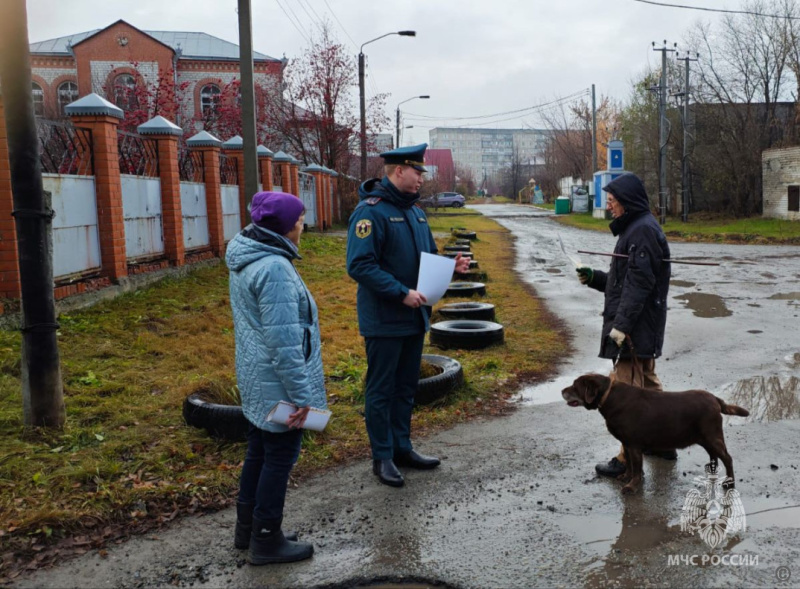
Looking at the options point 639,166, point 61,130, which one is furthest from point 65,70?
point 61,130

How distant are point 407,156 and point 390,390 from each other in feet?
4.78

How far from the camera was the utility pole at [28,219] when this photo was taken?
4750mm

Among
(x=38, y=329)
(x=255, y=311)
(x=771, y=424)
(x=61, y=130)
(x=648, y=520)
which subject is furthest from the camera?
(x=61, y=130)

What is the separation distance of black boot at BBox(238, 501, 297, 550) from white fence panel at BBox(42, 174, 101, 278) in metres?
6.15

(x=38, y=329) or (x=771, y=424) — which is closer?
(x=38, y=329)

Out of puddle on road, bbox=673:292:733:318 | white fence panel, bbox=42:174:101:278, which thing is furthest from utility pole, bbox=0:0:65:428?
puddle on road, bbox=673:292:733:318

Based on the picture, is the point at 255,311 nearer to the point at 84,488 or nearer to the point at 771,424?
the point at 84,488

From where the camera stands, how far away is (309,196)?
2666cm

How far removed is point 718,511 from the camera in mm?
3834

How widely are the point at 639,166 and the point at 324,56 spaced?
67.8 ft

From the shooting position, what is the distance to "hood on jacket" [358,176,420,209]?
174 inches

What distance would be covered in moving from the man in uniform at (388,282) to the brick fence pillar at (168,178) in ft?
27.5

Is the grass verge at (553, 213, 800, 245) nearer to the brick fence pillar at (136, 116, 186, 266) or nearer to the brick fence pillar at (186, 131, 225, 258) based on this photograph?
the brick fence pillar at (186, 131, 225, 258)

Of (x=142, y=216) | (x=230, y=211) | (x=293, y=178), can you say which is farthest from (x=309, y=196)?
(x=142, y=216)
